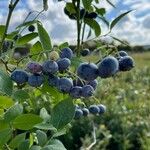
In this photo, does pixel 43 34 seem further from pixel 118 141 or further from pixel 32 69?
pixel 118 141

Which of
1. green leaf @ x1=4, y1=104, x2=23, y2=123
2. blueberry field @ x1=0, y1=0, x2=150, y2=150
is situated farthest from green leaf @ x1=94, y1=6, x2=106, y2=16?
green leaf @ x1=4, y1=104, x2=23, y2=123

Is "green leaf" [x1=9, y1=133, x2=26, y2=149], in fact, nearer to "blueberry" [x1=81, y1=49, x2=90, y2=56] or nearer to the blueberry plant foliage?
the blueberry plant foliage

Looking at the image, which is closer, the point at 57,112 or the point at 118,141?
the point at 57,112

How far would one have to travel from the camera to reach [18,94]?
3.46 feet

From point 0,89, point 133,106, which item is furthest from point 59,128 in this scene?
point 133,106

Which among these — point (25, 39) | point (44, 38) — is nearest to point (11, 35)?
point (25, 39)

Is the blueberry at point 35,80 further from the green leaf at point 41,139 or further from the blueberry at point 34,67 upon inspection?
the green leaf at point 41,139

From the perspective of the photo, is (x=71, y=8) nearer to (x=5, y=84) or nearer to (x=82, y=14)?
(x=82, y=14)

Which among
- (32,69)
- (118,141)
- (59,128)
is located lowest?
(118,141)

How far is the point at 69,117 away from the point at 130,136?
13.0 ft

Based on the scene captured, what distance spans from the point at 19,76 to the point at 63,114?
4.4 inches

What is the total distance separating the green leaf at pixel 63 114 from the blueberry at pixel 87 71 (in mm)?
56

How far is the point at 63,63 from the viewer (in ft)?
3.34

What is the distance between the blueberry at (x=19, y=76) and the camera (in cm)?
101
